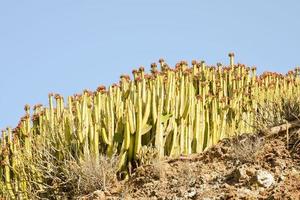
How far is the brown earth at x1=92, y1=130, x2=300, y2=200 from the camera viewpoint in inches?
304

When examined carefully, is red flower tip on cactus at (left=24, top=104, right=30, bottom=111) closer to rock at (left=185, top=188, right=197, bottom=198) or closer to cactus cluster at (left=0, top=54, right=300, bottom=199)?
cactus cluster at (left=0, top=54, right=300, bottom=199)

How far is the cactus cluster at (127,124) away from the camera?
30.7 feet

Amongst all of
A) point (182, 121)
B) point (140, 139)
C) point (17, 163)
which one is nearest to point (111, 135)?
point (140, 139)

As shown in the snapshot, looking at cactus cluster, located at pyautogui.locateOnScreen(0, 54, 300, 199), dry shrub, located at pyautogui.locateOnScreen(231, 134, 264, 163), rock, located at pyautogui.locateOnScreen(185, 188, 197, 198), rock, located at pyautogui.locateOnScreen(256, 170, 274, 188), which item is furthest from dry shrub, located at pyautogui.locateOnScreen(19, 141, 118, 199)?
rock, located at pyautogui.locateOnScreen(256, 170, 274, 188)

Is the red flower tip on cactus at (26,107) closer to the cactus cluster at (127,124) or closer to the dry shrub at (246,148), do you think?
the cactus cluster at (127,124)

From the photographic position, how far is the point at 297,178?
25.2 feet

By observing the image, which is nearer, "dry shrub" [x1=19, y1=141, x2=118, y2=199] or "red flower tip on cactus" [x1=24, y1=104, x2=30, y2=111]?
"dry shrub" [x1=19, y1=141, x2=118, y2=199]

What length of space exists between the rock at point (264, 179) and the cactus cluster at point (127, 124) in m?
1.66

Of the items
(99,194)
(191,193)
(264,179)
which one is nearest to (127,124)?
(99,194)

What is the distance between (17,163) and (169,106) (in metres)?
2.51

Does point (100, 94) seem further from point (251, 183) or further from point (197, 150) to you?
point (251, 183)

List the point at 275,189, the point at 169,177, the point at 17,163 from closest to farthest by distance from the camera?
the point at 275,189, the point at 169,177, the point at 17,163

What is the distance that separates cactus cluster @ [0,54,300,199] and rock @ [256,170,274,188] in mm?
1660

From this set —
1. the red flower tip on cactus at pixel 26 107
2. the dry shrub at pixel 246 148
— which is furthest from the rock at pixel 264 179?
the red flower tip on cactus at pixel 26 107
